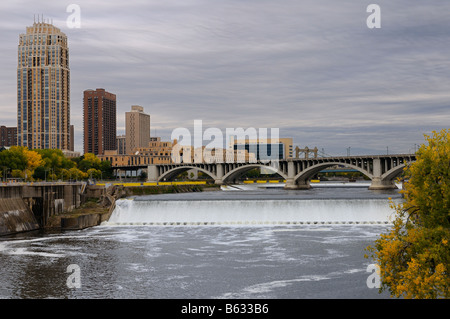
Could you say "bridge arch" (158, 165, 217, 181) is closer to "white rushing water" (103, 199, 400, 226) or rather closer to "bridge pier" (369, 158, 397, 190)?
"bridge pier" (369, 158, 397, 190)

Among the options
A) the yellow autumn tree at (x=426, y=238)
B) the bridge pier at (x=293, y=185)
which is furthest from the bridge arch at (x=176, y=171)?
the yellow autumn tree at (x=426, y=238)

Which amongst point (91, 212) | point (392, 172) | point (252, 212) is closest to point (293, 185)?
point (392, 172)

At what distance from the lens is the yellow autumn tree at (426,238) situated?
16.9 meters

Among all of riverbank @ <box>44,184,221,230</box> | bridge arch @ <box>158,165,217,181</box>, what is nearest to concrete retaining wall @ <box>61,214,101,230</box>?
riverbank @ <box>44,184,221,230</box>

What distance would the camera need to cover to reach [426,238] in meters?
17.7

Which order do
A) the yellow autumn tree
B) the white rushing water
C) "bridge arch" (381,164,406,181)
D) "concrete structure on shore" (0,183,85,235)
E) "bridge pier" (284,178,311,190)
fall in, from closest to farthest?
the yellow autumn tree → "concrete structure on shore" (0,183,85,235) → the white rushing water → "bridge arch" (381,164,406,181) → "bridge pier" (284,178,311,190)

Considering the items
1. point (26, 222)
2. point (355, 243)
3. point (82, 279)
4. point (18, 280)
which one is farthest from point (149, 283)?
point (26, 222)

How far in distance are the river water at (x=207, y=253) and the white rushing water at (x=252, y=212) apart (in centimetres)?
12

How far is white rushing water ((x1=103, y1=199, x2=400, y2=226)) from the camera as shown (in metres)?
58.0

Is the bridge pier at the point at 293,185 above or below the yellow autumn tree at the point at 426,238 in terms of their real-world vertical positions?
below

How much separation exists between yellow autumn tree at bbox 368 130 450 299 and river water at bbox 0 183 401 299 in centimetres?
818

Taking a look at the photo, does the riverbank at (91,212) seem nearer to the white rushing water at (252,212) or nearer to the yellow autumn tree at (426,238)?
the white rushing water at (252,212)

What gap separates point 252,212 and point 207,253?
852 inches

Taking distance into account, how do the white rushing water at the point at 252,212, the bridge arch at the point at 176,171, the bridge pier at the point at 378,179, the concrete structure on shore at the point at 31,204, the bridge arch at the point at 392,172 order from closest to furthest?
1. the concrete structure on shore at the point at 31,204
2. the white rushing water at the point at 252,212
3. the bridge arch at the point at 392,172
4. the bridge pier at the point at 378,179
5. the bridge arch at the point at 176,171
